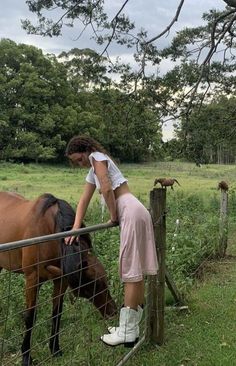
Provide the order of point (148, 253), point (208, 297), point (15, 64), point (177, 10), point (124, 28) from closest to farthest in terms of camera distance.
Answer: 1. point (148, 253)
2. point (208, 297)
3. point (177, 10)
4. point (124, 28)
5. point (15, 64)

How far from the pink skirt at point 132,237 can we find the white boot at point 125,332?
0.22 meters

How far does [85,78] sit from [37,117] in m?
35.9

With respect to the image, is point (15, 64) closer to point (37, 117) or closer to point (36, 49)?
point (36, 49)

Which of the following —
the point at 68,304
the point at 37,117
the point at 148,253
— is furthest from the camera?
the point at 37,117

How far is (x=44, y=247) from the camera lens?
401cm

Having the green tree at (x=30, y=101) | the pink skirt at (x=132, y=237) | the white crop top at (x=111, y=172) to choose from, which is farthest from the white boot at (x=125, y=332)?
the green tree at (x=30, y=101)

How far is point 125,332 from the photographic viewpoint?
309 cm

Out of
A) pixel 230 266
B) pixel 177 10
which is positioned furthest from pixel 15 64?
pixel 230 266

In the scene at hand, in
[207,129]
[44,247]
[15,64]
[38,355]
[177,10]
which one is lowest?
[38,355]

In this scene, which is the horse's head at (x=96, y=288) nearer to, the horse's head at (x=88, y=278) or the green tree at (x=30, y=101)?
the horse's head at (x=88, y=278)

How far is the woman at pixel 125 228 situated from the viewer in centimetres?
311

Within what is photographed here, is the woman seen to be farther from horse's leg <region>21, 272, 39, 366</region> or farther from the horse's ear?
horse's leg <region>21, 272, 39, 366</region>

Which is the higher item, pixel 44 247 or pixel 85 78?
pixel 85 78

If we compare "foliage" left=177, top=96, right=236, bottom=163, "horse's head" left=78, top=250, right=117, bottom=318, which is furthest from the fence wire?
"foliage" left=177, top=96, right=236, bottom=163
